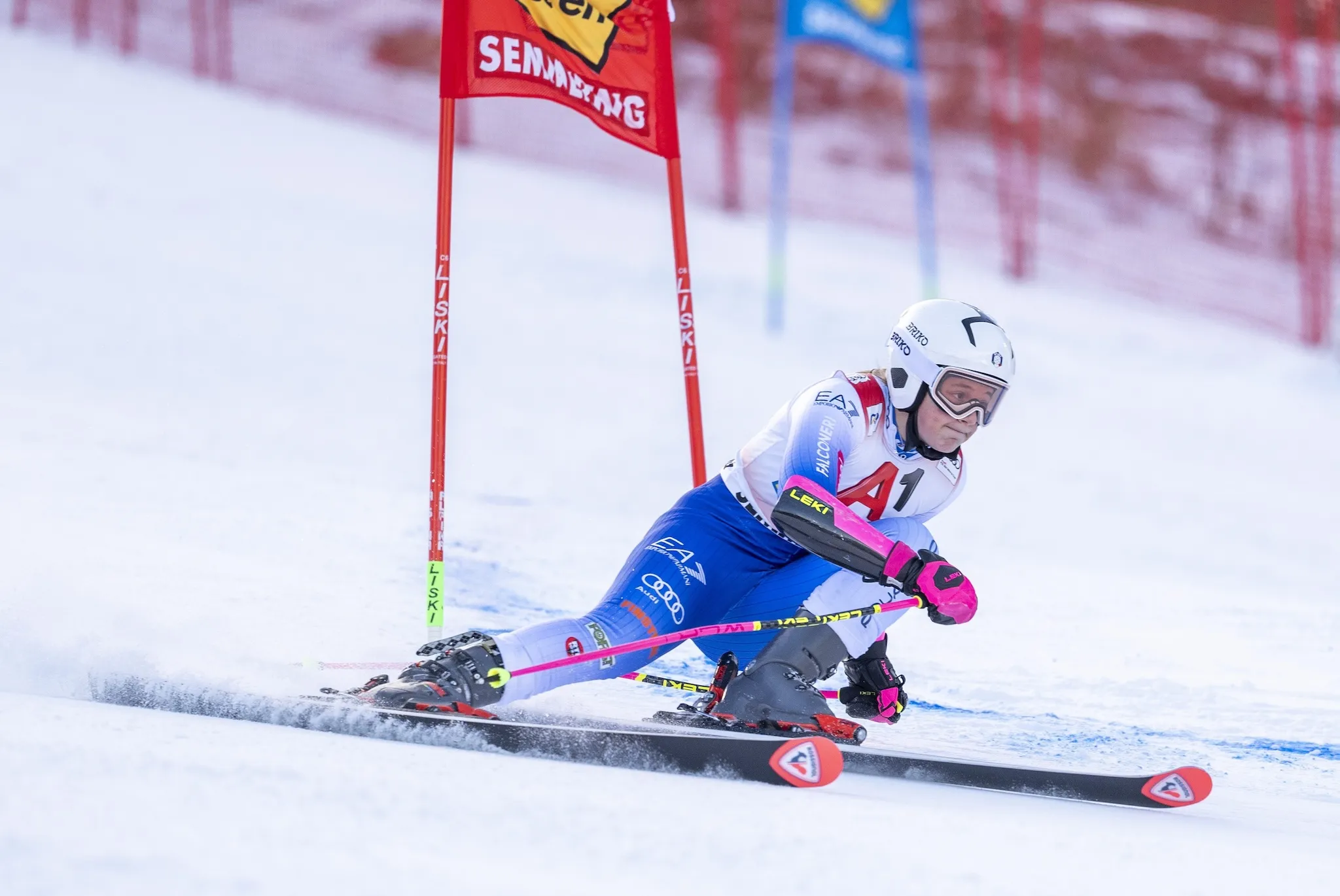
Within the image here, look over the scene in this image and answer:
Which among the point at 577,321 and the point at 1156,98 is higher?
the point at 1156,98

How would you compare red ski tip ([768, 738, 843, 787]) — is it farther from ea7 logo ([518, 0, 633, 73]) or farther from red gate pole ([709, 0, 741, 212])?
red gate pole ([709, 0, 741, 212])

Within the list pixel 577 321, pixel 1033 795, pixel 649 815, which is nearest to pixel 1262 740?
pixel 1033 795

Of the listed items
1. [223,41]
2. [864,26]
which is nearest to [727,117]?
[864,26]

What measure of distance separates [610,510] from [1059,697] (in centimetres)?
308

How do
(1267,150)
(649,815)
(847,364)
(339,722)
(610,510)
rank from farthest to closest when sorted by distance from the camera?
1. (1267,150)
2. (847,364)
3. (610,510)
4. (339,722)
5. (649,815)

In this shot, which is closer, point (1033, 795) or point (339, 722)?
point (339, 722)

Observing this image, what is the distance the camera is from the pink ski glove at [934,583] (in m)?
3.52

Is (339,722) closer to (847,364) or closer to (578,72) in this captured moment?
(578,72)

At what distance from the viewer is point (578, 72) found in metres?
4.71

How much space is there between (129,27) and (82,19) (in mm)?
480

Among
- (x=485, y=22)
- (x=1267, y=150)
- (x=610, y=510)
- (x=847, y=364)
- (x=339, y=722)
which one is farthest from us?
(x=1267, y=150)

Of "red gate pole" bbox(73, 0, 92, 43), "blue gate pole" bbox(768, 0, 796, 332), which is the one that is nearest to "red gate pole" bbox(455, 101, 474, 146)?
"blue gate pole" bbox(768, 0, 796, 332)

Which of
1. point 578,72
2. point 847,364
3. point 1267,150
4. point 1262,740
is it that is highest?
point 1267,150

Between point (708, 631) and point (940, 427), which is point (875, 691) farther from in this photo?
point (940, 427)
